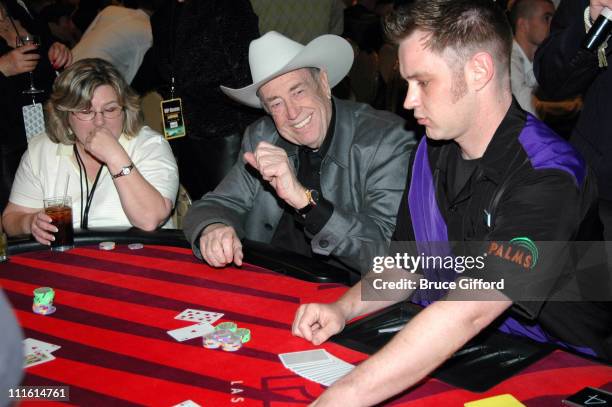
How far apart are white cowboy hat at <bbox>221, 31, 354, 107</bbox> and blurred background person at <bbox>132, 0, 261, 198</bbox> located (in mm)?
882

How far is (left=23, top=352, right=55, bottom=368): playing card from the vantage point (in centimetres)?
163

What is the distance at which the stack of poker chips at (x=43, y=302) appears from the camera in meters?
1.90

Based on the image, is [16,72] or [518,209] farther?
[16,72]

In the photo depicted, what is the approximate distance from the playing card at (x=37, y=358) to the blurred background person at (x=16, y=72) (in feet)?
5.51

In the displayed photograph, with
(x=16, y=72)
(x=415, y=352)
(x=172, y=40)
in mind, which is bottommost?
(x=415, y=352)

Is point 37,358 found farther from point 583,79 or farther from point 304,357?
point 583,79

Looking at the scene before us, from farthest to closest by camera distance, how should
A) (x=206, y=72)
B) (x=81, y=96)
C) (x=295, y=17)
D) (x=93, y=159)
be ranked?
(x=295, y=17)
(x=206, y=72)
(x=93, y=159)
(x=81, y=96)

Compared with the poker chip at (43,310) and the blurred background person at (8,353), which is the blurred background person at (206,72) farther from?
the blurred background person at (8,353)

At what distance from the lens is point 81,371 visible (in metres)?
1.59

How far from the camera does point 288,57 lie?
2.49m

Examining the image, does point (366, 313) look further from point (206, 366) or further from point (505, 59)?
point (505, 59)

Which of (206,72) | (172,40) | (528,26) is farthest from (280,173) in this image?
(528,26)

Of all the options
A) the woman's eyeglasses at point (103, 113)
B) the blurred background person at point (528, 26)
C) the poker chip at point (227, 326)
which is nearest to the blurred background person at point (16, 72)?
the woman's eyeglasses at point (103, 113)

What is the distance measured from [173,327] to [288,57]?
3.70 feet
